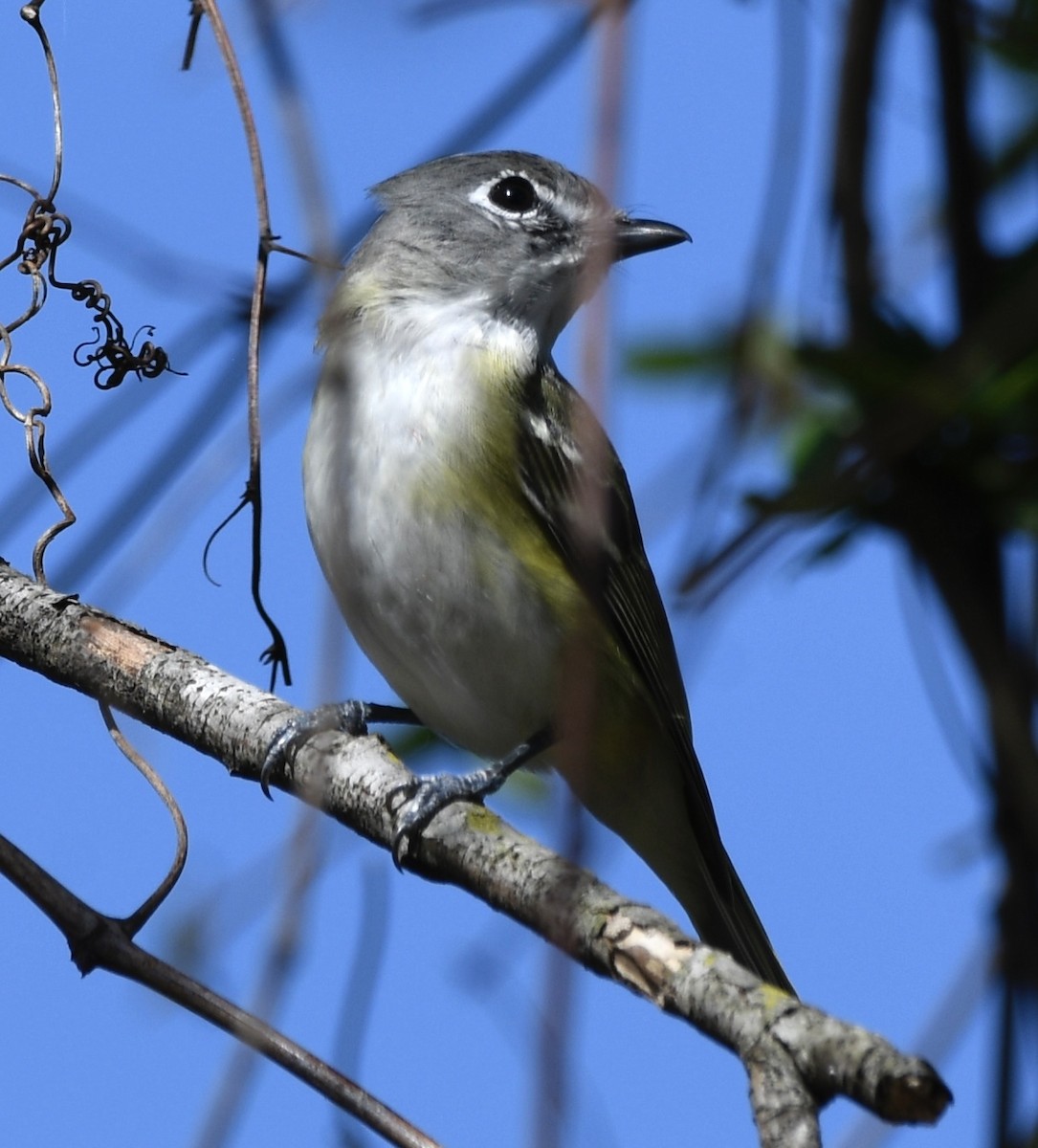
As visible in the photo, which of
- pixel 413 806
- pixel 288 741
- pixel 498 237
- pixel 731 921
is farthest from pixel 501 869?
pixel 498 237

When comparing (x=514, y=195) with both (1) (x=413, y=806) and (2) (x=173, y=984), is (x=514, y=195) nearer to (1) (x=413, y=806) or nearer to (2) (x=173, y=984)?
(1) (x=413, y=806)

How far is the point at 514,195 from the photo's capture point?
5.01 meters

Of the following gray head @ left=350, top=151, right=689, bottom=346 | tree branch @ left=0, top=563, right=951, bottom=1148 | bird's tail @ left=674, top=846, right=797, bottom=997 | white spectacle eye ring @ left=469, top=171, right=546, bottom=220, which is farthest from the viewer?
white spectacle eye ring @ left=469, top=171, right=546, bottom=220

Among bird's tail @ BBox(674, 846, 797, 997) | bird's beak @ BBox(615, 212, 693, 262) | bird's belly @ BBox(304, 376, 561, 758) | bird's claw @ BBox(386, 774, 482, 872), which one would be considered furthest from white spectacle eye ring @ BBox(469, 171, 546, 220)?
bird's claw @ BBox(386, 774, 482, 872)

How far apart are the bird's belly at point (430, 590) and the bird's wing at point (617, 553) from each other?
0.23 m

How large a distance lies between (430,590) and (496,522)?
0.27 meters

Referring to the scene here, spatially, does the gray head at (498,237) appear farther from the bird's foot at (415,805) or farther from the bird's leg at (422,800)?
the bird's foot at (415,805)

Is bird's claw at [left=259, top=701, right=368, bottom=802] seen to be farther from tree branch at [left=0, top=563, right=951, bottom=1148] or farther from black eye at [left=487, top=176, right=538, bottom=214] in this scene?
black eye at [left=487, top=176, right=538, bottom=214]

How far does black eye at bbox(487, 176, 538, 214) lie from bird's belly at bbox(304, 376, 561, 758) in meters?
1.19

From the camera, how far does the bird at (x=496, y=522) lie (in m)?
4.06

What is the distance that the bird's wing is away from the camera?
4.25 meters

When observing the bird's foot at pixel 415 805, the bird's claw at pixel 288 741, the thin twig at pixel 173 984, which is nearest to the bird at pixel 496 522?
the bird's foot at pixel 415 805

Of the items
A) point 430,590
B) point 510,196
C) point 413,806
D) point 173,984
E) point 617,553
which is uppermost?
point 510,196

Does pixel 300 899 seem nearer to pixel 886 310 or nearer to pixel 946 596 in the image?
pixel 946 596
